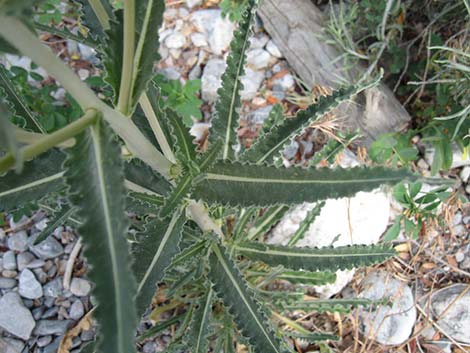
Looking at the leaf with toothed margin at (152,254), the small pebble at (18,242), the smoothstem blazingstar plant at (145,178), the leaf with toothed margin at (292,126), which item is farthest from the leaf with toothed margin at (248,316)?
the small pebble at (18,242)

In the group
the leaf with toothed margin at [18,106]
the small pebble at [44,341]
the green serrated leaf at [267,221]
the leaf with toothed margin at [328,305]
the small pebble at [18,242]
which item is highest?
the leaf with toothed margin at [18,106]

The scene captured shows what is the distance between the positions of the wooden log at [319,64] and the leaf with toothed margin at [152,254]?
2.57 ft

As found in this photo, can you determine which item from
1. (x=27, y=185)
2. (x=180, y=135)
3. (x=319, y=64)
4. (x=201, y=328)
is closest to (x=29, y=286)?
(x=201, y=328)

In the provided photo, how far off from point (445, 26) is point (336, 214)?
65 centimetres

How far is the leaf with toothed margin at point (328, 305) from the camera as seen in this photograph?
1.24 m

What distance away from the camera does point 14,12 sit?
0.37 m

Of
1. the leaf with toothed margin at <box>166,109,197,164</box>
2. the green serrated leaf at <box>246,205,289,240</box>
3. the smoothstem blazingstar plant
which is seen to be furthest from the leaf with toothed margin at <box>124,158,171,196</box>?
the green serrated leaf at <box>246,205,289,240</box>

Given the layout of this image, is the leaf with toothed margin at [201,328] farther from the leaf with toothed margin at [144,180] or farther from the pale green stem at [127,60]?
the pale green stem at [127,60]

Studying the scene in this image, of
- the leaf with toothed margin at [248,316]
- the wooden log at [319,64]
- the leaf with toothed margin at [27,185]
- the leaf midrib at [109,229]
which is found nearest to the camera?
the leaf midrib at [109,229]

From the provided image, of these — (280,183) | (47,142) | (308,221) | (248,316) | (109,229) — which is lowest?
(308,221)

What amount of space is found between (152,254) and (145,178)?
0.15 meters

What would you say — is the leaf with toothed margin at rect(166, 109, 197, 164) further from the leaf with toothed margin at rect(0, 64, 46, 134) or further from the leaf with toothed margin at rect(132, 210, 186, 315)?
the leaf with toothed margin at rect(0, 64, 46, 134)

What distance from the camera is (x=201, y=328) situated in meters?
0.99

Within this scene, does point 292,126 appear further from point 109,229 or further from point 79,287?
point 79,287
